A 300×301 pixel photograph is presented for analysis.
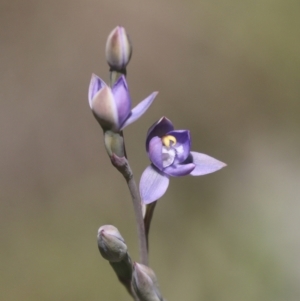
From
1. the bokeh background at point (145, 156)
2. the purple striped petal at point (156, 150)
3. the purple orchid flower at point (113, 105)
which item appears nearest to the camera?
the purple orchid flower at point (113, 105)

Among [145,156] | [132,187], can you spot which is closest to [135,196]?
[132,187]

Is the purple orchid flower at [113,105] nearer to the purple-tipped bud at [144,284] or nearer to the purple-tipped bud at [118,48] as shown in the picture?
the purple-tipped bud at [118,48]

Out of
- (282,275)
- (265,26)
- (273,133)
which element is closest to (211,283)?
(282,275)

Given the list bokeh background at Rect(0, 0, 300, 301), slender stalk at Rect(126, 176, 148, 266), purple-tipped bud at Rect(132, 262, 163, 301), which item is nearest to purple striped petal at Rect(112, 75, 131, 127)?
slender stalk at Rect(126, 176, 148, 266)

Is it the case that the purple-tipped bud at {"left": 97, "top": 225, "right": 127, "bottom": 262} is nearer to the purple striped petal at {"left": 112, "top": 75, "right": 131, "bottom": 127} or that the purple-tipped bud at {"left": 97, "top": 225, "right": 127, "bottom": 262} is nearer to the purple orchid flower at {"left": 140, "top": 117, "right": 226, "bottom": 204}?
the purple orchid flower at {"left": 140, "top": 117, "right": 226, "bottom": 204}

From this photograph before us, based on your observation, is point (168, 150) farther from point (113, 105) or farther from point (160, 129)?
point (113, 105)

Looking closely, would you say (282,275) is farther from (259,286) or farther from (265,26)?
(265,26)

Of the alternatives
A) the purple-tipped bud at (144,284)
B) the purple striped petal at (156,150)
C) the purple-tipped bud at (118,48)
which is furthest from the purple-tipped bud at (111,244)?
the purple-tipped bud at (118,48)
